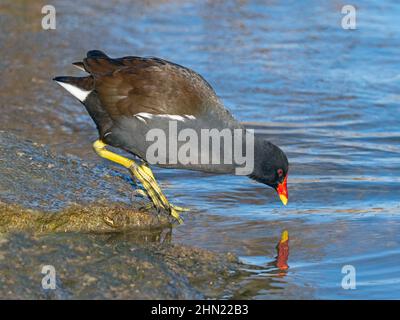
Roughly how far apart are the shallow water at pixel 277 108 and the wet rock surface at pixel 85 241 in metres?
0.27

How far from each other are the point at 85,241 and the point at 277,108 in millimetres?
4411

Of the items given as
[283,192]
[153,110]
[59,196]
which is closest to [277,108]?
[283,192]

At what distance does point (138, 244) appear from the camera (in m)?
5.72

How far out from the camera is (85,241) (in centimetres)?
539

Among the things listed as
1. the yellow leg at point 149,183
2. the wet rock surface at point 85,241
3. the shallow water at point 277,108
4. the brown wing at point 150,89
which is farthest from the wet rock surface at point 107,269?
the brown wing at point 150,89

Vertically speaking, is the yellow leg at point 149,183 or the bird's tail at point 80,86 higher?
the bird's tail at point 80,86

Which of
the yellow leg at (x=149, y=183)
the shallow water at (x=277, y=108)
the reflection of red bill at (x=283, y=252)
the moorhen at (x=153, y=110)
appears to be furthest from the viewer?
the yellow leg at (x=149, y=183)

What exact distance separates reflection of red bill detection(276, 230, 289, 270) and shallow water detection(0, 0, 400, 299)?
0.15 feet

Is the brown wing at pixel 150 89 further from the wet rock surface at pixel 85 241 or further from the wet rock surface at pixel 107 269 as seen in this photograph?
the wet rock surface at pixel 107 269

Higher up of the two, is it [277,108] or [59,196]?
[277,108]

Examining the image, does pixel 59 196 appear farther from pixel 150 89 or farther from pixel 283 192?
pixel 283 192

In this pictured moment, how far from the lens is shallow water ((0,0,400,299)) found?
596 cm

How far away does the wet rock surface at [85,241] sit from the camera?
491 centimetres

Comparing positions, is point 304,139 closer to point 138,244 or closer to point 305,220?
point 305,220
